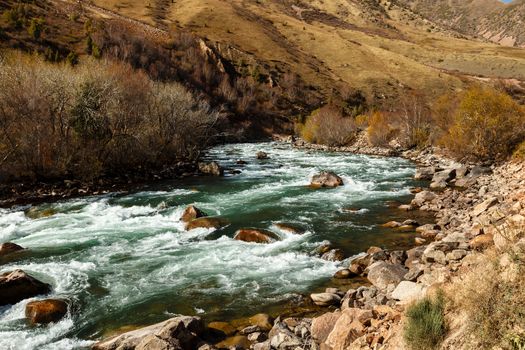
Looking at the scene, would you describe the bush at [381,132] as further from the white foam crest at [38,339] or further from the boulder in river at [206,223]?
the white foam crest at [38,339]

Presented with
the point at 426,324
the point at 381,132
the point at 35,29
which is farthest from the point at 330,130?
the point at 426,324

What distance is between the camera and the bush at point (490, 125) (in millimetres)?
31047

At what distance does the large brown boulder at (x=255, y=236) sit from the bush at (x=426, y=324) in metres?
11.4

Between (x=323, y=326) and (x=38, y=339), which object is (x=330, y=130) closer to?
(x=323, y=326)

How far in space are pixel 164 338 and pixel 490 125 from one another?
30.6m

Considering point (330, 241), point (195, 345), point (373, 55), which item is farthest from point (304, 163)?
point (373, 55)

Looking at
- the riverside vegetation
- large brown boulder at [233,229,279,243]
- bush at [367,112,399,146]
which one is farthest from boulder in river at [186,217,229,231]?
bush at [367,112,399,146]

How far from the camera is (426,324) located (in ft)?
21.0

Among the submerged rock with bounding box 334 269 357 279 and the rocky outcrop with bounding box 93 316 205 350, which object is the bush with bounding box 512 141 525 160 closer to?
the submerged rock with bounding box 334 269 357 279

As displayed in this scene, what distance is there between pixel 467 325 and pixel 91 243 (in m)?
16.5

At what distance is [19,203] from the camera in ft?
82.2

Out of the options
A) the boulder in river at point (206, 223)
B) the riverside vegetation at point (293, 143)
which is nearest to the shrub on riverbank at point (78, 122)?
the riverside vegetation at point (293, 143)

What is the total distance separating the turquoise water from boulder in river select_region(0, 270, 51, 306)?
60cm

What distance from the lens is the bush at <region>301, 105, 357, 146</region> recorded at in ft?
189
